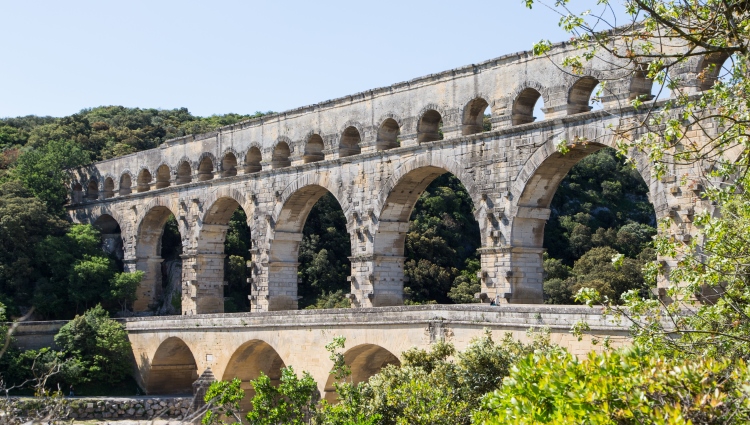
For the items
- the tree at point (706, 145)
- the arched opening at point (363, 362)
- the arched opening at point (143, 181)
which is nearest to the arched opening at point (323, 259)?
the arched opening at point (143, 181)

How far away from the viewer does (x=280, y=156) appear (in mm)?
34750

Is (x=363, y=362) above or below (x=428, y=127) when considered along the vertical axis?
below

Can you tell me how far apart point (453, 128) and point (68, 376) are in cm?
1568

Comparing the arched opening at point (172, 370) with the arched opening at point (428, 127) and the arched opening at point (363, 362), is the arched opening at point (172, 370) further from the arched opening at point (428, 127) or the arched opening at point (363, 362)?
the arched opening at point (428, 127)

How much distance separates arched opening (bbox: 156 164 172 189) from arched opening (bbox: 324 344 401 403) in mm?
16330

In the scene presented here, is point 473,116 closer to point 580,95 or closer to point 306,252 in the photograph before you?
point 580,95

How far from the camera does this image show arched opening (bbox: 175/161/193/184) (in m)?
39.5

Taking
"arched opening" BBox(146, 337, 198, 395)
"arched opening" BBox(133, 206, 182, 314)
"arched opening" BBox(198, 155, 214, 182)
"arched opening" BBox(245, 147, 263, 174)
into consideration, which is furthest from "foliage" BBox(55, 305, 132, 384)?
"arched opening" BBox(245, 147, 263, 174)

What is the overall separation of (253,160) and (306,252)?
11043mm

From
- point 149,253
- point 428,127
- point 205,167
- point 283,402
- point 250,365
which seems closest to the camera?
point 283,402

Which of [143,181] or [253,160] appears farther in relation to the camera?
[143,181]

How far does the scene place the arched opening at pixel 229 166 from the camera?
3709cm

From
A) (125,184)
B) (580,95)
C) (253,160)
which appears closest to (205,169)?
(253,160)

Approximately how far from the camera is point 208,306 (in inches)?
1475
